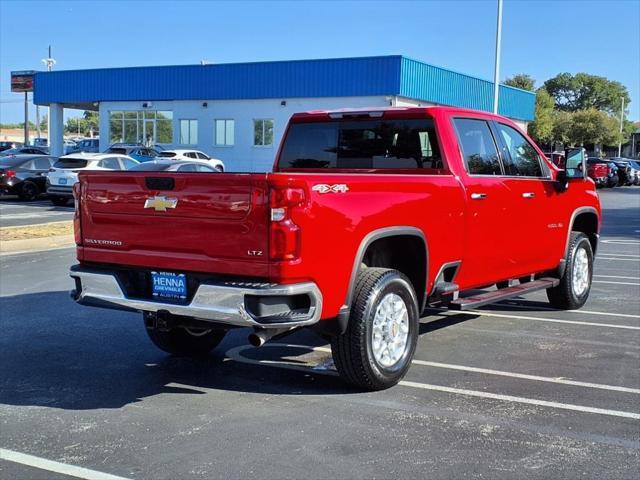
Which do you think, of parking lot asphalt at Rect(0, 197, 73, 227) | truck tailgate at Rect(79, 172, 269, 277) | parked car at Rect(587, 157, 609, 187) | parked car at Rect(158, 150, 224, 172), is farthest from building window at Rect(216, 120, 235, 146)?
truck tailgate at Rect(79, 172, 269, 277)

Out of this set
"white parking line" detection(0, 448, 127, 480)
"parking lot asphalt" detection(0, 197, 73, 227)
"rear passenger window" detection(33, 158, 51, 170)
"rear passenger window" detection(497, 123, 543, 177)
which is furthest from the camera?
"rear passenger window" detection(33, 158, 51, 170)

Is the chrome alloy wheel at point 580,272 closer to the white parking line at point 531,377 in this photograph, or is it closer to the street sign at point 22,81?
the white parking line at point 531,377

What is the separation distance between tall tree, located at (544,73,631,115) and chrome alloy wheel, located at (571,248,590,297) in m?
123

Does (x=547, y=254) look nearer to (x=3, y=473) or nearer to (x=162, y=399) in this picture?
(x=162, y=399)

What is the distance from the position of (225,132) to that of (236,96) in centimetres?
223

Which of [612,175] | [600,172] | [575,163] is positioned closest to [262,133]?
[600,172]

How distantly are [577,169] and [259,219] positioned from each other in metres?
4.56

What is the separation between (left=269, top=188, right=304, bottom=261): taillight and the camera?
4.36m

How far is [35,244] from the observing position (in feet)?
45.6

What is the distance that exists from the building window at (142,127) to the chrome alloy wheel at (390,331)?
119 feet

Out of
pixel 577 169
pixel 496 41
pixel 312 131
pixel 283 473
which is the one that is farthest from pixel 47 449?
pixel 496 41

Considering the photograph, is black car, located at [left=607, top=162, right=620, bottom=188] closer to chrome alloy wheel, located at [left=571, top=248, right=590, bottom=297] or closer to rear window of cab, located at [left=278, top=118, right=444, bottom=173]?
chrome alloy wheel, located at [left=571, top=248, right=590, bottom=297]

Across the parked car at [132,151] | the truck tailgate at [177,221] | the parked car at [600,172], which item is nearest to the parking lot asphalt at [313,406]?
the truck tailgate at [177,221]

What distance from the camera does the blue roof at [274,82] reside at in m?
32.8
